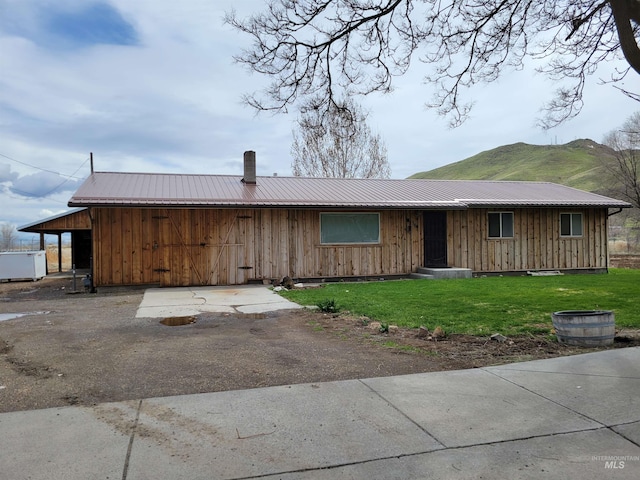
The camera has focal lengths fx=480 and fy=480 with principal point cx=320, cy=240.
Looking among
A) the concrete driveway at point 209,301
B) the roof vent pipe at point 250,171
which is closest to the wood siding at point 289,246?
the concrete driveway at point 209,301

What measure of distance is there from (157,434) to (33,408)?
4.26ft

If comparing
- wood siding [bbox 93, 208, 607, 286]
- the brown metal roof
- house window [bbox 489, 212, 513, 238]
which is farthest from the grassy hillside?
house window [bbox 489, 212, 513, 238]

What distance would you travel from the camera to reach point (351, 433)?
3.48 m

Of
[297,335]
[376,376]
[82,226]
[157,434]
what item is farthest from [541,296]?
[82,226]

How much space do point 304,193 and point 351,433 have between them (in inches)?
A: 507

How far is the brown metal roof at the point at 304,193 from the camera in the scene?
13.7 meters

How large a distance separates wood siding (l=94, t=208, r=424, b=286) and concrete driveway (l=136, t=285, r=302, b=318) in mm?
844

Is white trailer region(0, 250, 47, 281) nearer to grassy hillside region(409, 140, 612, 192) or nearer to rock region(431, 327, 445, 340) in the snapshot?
rock region(431, 327, 445, 340)

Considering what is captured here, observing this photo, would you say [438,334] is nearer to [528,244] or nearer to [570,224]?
[528,244]

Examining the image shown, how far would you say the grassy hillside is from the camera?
377 feet

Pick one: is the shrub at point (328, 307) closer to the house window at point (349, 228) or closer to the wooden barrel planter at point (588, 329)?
the wooden barrel planter at point (588, 329)

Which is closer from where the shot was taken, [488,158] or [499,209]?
[499,209]

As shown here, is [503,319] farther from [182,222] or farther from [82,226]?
[82,226]

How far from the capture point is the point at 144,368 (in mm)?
5102
